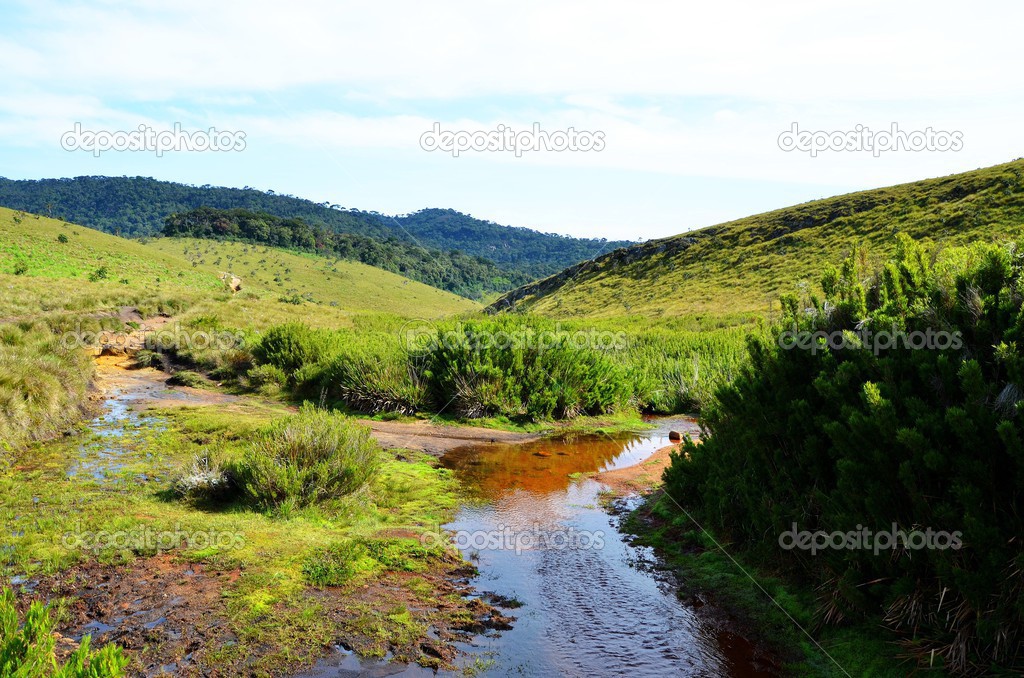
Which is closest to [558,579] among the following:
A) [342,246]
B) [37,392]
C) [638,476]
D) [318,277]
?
[638,476]

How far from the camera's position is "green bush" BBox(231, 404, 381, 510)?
6.74 m

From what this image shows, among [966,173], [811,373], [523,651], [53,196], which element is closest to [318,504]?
[523,651]

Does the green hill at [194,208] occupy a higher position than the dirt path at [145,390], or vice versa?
the green hill at [194,208]

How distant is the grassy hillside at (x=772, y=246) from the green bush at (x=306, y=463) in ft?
111

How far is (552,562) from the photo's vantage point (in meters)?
6.00

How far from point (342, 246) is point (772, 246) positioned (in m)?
96.7

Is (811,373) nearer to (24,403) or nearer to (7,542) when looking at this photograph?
(7,542)

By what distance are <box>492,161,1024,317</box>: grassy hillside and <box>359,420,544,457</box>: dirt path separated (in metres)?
29.7

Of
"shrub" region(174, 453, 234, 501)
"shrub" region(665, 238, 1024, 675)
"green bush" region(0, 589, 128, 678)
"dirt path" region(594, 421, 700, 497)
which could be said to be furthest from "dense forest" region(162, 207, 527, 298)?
"green bush" region(0, 589, 128, 678)

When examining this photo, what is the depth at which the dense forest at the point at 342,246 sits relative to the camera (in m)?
124

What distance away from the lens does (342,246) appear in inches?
5305

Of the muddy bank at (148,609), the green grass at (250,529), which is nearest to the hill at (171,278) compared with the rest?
the green grass at (250,529)

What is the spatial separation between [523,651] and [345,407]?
9188 millimetres

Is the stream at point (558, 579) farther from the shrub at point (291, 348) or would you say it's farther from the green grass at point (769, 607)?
the shrub at point (291, 348)
